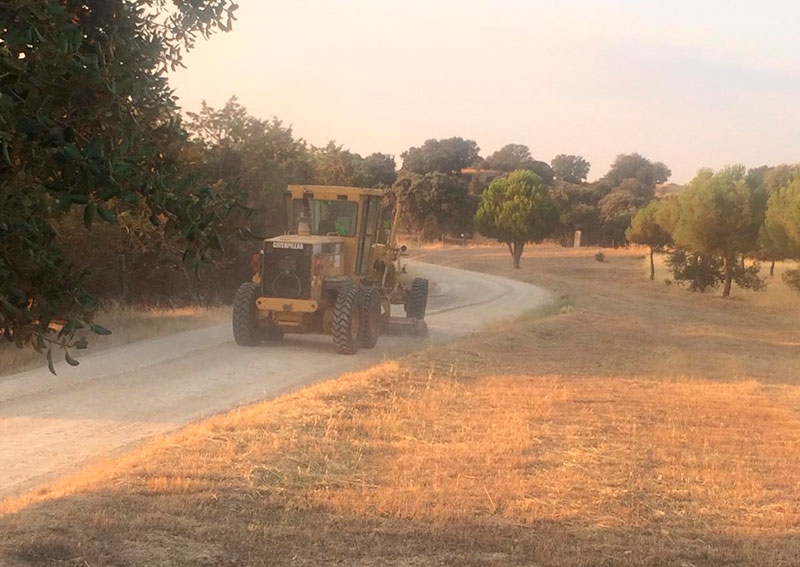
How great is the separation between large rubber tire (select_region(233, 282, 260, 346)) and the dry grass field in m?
3.37

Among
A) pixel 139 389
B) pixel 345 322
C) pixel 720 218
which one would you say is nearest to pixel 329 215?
pixel 345 322

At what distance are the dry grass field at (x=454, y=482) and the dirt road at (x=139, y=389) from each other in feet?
2.64

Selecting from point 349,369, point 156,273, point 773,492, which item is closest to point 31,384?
point 349,369

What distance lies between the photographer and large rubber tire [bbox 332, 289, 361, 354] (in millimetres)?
15227

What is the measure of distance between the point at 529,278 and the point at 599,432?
36.8 meters

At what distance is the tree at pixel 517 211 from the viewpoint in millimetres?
53281

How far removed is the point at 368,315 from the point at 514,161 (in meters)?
118

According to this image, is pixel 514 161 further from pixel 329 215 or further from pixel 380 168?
pixel 329 215

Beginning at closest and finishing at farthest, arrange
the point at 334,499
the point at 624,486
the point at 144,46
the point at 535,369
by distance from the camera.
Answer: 1. the point at 144,46
2. the point at 334,499
3. the point at 624,486
4. the point at 535,369

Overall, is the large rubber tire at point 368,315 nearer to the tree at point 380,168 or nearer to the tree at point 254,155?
the tree at point 254,155

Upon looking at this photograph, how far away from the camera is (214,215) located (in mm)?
3846

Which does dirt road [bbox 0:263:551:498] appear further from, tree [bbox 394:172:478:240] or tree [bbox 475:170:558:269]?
tree [bbox 394:172:478:240]

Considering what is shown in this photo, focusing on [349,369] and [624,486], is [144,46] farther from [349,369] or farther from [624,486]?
[349,369]

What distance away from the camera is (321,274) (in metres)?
15.6
